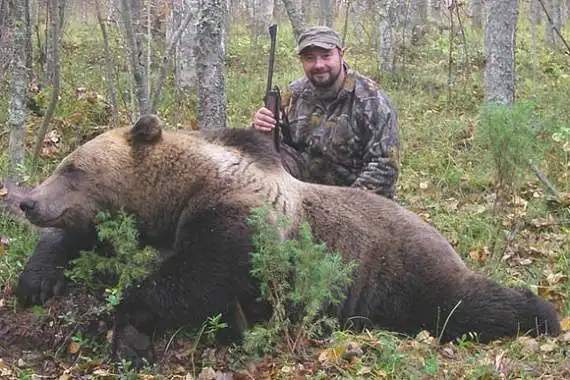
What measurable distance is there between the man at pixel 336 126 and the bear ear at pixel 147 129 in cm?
189

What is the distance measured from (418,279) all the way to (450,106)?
23.0ft

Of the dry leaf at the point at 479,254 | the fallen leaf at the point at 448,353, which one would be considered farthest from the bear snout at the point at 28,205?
the dry leaf at the point at 479,254

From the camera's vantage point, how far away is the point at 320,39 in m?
6.57

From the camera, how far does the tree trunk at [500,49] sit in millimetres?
10039

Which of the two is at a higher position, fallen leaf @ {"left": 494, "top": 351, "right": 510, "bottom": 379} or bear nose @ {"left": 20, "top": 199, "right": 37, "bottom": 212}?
bear nose @ {"left": 20, "top": 199, "right": 37, "bottom": 212}

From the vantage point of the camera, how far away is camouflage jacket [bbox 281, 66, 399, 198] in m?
6.70

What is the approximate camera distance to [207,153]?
488cm

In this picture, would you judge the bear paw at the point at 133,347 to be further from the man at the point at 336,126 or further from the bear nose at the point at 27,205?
the man at the point at 336,126

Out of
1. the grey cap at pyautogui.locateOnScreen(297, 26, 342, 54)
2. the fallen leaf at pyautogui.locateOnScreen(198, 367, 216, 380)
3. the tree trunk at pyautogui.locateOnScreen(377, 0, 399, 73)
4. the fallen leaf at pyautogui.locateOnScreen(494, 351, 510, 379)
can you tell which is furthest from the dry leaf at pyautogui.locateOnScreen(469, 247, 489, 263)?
the tree trunk at pyautogui.locateOnScreen(377, 0, 399, 73)

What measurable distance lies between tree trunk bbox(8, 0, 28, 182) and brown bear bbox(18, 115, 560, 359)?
1982mm

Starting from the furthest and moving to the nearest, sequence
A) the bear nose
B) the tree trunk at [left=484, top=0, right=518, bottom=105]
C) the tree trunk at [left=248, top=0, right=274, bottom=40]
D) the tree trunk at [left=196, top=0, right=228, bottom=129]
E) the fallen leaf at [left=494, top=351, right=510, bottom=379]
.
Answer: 1. the tree trunk at [left=248, top=0, right=274, bottom=40]
2. the tree trunk at [left=484, top=0, right=518, bottom=105]
3. the tree trunk at [left=196, top=0, right=228, bottom=129]
4. the bear nose
5. the fallen leaf at [left=494, top=351, right=510, bottom=379]

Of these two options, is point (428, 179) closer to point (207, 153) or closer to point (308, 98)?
point (308, 98)

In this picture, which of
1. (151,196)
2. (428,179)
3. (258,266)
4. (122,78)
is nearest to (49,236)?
(151,196)

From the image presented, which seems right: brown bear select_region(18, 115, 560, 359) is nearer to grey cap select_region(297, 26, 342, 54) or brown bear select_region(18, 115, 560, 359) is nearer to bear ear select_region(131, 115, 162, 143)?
bear ear select_region(131, 115, 162, 143)
